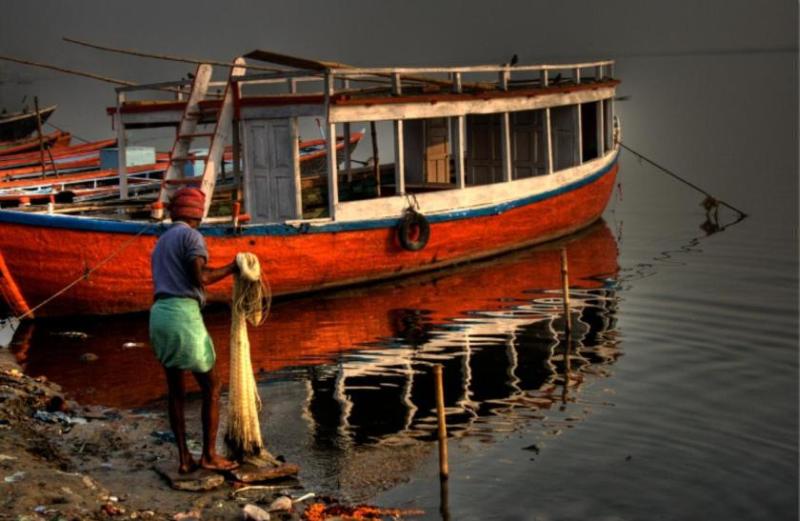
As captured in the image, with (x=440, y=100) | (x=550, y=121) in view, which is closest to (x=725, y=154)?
(x=550, y=121)

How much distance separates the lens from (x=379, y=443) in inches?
439

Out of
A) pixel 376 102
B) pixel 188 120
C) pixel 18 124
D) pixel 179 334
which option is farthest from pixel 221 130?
pixel 18 124

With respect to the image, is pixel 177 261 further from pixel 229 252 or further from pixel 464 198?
pixel 464 198

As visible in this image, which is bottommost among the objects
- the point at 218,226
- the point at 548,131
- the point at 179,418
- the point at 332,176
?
the point at 179,418

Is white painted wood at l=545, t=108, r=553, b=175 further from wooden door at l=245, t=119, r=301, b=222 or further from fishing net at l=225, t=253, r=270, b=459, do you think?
fishing net at l=225, t=253, r=270, b=459

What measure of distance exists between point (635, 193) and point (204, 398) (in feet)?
91.5

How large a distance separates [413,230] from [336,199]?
1.70m

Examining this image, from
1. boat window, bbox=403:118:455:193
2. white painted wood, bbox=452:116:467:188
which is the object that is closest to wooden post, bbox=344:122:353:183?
boat window, bbox=403:118:455:193

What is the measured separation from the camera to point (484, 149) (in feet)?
79.3

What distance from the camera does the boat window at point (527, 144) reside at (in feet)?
78.7

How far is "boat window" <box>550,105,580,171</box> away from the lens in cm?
2436

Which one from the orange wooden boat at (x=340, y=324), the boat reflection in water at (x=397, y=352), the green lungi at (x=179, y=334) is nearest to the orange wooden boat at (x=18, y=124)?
the orange wooden boat at (x=340, y=324)

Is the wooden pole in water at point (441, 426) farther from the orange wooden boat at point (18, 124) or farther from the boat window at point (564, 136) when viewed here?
the orange wooden boat at point (18, 124)

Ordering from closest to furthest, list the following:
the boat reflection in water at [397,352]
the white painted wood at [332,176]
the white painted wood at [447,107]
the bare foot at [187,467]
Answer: the bare foot at [187,467] → the boat reflection in water at [397,352] → the white painted wood at [332,176] → the white painted wood at [447,107]
